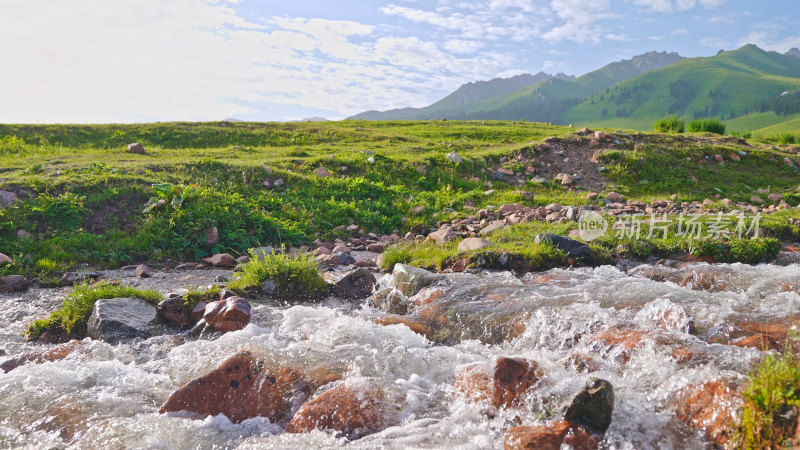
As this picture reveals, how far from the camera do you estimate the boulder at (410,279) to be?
834 centimetres

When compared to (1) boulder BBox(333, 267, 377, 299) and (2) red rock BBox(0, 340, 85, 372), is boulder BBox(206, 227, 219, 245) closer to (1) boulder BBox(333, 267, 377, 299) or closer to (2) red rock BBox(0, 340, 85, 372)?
(1) boulder BBox(333, 267, 377, 299)

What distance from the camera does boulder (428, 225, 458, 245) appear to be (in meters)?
11.3

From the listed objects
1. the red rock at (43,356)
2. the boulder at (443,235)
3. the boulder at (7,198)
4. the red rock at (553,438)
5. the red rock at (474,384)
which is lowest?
the red rock at (43,356)

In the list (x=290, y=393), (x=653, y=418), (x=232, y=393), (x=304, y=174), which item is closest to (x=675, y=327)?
(x=653, y=418)

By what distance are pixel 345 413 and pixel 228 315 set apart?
3014 millimetres

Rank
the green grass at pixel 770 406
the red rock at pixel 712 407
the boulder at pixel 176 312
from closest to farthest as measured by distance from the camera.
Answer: the green grass at pixel 770 406, the red rock at pixel 712 407, the boulder at pixel 176 312

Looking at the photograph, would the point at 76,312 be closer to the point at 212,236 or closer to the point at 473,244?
the point at 212,236

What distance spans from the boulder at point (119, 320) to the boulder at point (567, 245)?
7.34 meters

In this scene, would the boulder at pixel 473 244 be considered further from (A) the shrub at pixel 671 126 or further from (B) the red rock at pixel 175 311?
(A) the shrub at pixel 671 126

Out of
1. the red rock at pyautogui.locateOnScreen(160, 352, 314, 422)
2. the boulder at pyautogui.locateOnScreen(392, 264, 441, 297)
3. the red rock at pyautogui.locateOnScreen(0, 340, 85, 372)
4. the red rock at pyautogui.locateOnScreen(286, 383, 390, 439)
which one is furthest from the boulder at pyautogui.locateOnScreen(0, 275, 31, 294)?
the red rock at pyautogui.locateOnScreen(286, 383, 390, 439)

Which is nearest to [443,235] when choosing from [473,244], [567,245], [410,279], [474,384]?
[473,244]

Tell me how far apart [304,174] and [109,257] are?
711cm

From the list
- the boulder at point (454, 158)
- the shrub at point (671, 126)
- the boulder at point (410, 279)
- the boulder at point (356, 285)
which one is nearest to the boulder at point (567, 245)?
the boulder at point (410, 279)

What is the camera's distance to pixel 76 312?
705 centimetres
